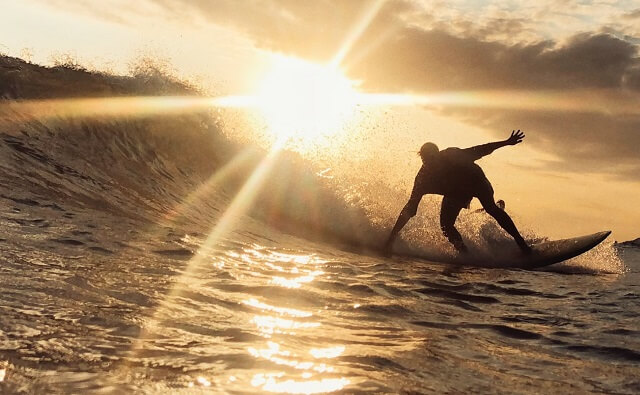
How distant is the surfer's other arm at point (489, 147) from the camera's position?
857 cm

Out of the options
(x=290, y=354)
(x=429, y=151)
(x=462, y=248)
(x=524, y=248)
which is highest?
(x=429, y=151)

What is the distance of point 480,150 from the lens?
8938 mm

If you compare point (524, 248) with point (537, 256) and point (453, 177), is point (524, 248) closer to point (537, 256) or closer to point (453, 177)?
point (537, 256)

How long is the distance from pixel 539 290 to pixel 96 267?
523 centimetres

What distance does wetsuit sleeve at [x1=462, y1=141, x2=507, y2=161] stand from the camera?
28.8ft

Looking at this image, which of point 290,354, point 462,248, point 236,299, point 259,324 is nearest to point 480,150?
point 462,248

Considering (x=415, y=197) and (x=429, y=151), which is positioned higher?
(x=429, y=151)

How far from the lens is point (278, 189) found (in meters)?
12.3

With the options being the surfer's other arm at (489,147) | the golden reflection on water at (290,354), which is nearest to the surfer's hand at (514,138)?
the surfer's other arm at (489,147)

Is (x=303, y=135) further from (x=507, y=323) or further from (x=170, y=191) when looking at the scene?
(x=507, y=323)

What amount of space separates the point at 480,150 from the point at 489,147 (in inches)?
6.1

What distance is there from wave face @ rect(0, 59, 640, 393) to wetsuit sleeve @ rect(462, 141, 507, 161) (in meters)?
1.96

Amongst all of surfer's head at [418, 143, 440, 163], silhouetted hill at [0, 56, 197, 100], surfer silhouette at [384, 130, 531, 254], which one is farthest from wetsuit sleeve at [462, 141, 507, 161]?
silhouetted hill at [0, 56, 197, 100]

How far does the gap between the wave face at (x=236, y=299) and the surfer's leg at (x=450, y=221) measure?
463mm
